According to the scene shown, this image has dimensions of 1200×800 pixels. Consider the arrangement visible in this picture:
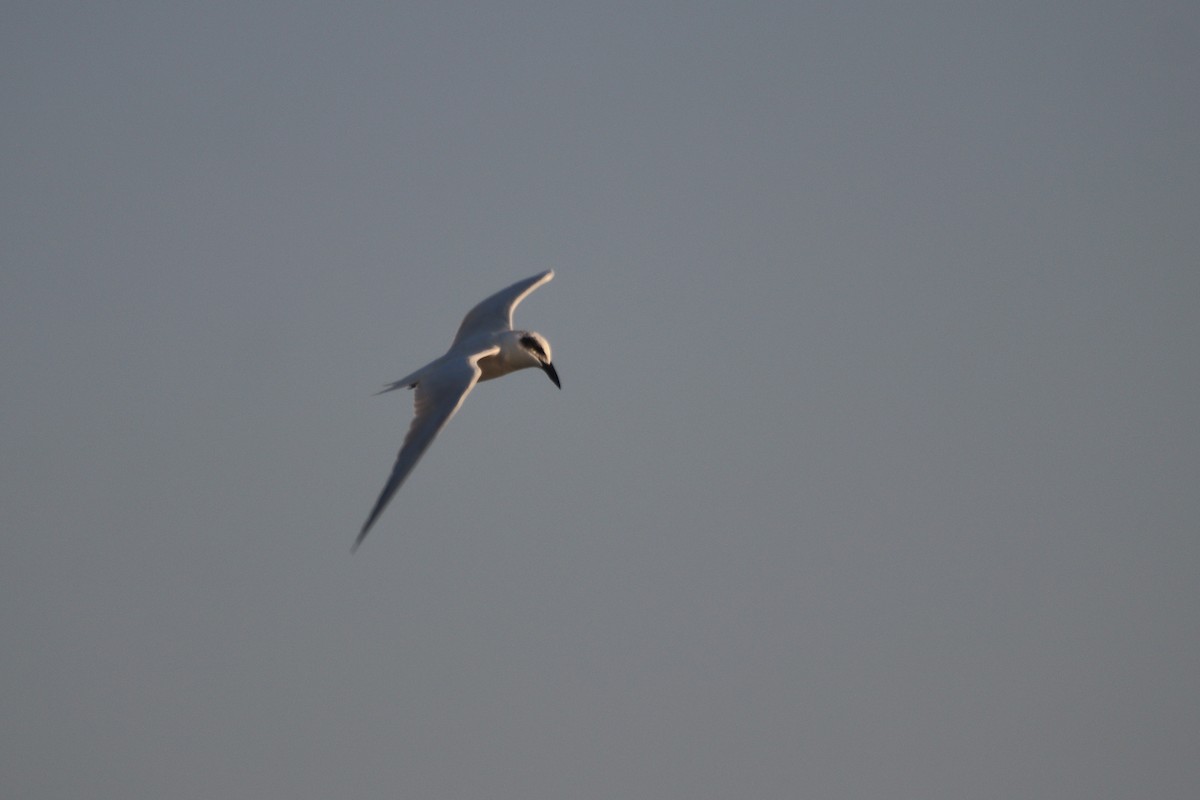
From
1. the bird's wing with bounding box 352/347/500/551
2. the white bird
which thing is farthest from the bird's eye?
the bird's wing with bounding box 352/347/500/551

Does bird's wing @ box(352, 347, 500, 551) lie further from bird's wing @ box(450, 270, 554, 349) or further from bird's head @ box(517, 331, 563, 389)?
bird's wing @ box(450, 270, 554, 349)

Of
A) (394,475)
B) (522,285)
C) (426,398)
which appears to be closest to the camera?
(394,475)

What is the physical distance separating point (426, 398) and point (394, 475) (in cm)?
262

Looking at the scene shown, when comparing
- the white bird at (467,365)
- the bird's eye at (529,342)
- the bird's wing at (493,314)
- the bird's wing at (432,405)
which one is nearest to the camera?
the bird's wing at (432,405)

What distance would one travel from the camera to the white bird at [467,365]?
681 inches

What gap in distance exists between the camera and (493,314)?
Answer: 25109 millimetres

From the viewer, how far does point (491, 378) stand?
22.4m

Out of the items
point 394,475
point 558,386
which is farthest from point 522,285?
point 394,475

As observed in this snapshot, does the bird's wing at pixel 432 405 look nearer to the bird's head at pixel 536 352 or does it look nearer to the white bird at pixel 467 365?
the white bird at pixel 467 365

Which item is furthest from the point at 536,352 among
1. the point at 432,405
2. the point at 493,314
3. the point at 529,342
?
the point at 432,405

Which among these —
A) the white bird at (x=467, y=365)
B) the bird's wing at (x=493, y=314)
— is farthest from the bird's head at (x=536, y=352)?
the bird's wing at (x=493, y=314)

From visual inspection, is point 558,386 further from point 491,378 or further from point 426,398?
point 426,398

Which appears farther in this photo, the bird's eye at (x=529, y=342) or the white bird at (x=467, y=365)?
the bird's eye at (x=529, y=342)

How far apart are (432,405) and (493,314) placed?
662cm
